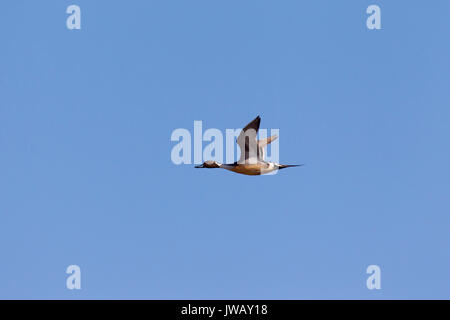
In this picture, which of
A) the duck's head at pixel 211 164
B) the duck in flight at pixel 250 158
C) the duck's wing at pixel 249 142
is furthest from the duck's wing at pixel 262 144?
the duck's head at pixel 211 164

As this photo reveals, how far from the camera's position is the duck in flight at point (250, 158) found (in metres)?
43.0

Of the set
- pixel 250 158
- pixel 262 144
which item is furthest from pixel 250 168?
pixel 262 144

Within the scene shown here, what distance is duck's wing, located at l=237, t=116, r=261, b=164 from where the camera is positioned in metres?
42.4

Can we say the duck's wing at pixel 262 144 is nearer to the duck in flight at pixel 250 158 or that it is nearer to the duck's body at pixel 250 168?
the duck in flight at pixel 250 158

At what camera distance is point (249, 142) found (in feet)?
142

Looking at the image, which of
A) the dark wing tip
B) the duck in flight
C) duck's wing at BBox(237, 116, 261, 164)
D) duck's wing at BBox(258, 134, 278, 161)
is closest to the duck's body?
the duck in flight

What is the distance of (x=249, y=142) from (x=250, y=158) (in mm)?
922

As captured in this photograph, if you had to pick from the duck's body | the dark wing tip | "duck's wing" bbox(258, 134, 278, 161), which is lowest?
the duck's body

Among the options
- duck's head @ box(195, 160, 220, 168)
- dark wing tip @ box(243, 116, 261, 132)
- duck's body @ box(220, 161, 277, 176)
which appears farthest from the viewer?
duck's head @ box(195, 160, 220, 168)

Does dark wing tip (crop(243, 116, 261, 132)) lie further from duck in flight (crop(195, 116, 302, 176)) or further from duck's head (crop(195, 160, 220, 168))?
duck's head (crop(195, 160, 220, 168))

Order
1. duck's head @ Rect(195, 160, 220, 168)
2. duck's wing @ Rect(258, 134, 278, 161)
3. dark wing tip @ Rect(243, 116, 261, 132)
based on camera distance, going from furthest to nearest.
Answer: duck's head @ Rect(195, 160, 220, 168) < duck's wing @ Rect(258, 134, 278, 161) < dark wing tip @ Rect(243, 116, 261, 132)

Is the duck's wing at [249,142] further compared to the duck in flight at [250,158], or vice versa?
the duck in flight at [250,158]

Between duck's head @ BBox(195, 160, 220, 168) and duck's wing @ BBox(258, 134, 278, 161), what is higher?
duck's wing @ BBox(258, 134, 278, 161)

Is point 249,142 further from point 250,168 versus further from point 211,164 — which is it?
point 211,164
